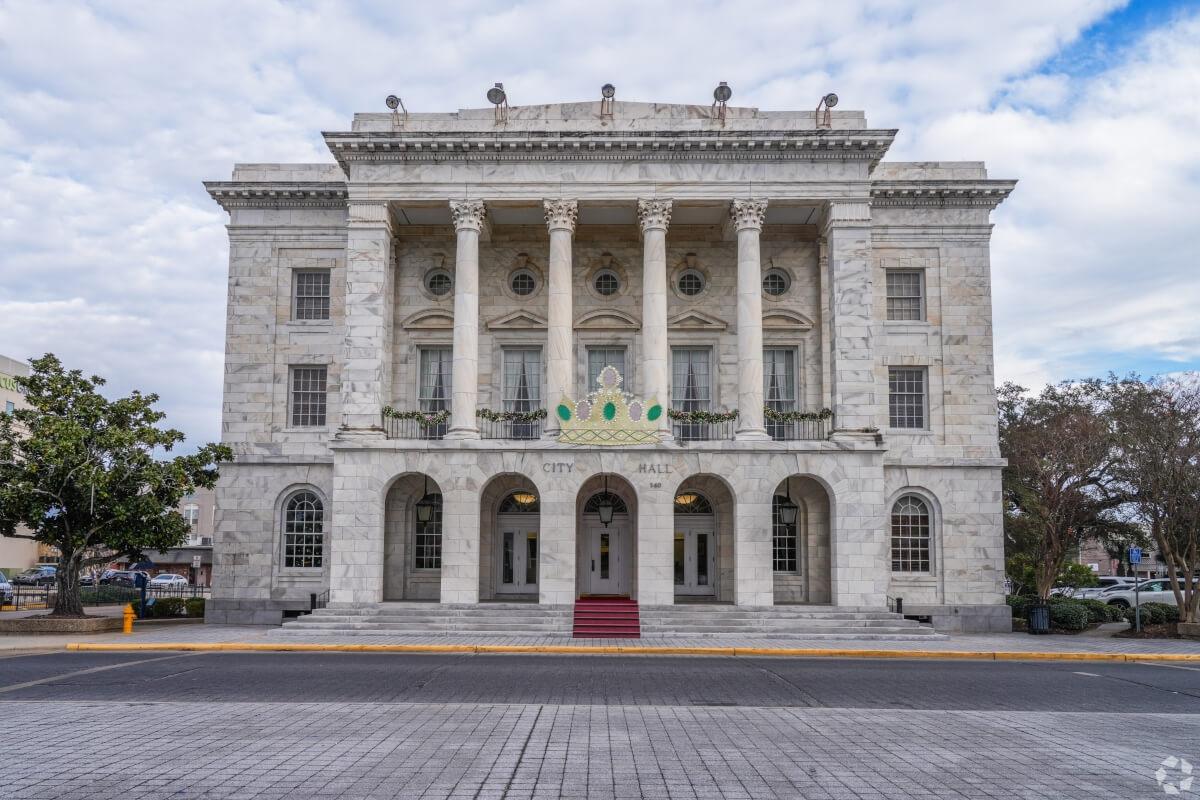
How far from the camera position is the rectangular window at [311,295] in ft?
109

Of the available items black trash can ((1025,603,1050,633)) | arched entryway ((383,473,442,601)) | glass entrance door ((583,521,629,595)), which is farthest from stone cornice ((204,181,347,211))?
black trash can ((1025,603,1050,633))

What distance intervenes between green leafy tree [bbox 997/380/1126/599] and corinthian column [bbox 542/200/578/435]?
18147mm

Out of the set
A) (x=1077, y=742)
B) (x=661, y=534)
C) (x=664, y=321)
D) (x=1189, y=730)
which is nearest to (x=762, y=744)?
(x=1077, y=742)

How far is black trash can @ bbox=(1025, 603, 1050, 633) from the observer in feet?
99.0

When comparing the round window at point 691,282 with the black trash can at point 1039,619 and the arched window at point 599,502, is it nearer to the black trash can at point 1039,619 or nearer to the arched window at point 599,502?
the arched window at point 599,502

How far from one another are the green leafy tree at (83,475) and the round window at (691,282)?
17242 millimetres

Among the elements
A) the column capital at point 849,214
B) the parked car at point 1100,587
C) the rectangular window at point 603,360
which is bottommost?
the parked car at point 1100,587

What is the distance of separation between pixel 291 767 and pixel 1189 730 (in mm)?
Result: 11561

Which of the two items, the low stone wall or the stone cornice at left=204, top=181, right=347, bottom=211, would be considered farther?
the stone cornice at left=204, top=181, right=347, bottom=211

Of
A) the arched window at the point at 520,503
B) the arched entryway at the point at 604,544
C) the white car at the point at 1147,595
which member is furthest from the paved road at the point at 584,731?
the white car at the point at 1147,595

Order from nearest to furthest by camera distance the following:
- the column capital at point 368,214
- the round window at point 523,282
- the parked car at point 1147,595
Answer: the column capital at point 368,214, the round window at point 523,282, the parked car at point 1147,595

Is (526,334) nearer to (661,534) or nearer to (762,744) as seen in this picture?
(661,534)

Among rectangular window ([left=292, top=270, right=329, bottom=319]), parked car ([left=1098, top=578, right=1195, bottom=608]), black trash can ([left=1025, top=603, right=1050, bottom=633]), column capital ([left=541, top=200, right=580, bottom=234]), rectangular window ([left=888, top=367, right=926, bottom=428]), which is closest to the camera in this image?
black trash can ([left=1025, top=603, right=1050, bottom=633])

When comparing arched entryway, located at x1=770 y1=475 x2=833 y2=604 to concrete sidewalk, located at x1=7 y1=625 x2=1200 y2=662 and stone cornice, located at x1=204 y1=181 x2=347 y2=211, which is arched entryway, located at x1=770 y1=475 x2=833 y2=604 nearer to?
concrete sidewalk, located at x1=7 y1=625 x2=1200 y2=662
